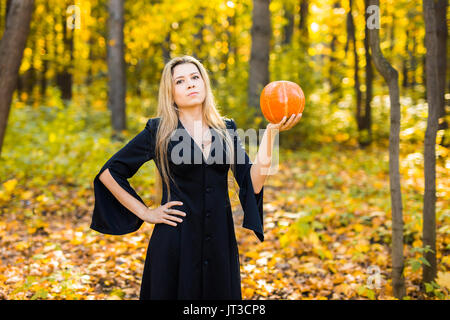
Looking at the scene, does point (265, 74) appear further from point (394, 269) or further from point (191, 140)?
point (191, 140)

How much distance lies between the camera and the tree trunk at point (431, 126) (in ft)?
12.9

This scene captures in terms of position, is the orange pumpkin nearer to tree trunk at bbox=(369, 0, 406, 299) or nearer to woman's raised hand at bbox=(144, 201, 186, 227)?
woman's raised hand at bbox=(144, 201, 186, 227)

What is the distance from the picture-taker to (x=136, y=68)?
16.8 m

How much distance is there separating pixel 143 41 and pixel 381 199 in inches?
484

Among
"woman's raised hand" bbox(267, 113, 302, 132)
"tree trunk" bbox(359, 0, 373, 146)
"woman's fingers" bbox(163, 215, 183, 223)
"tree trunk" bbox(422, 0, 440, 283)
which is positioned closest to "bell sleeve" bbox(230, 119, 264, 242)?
"woman's raised hand" bbox(267, 113, 302, 132)

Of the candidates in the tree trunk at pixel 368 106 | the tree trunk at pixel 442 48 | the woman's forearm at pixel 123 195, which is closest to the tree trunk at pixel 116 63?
the tree trunk at pixel 368 106

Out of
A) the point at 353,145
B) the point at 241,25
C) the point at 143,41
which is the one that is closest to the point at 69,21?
the point at 143,41

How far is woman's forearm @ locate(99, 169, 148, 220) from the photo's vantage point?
2584mm

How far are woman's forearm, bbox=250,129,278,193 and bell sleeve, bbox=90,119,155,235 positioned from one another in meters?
0.64

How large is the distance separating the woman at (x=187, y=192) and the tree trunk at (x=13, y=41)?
4.16m

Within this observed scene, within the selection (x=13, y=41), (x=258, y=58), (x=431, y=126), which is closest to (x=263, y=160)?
(x=431, y=126)

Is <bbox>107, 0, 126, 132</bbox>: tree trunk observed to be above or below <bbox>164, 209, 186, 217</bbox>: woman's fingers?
above

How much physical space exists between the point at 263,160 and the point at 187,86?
64 centimetres

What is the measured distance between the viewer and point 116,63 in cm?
1091
